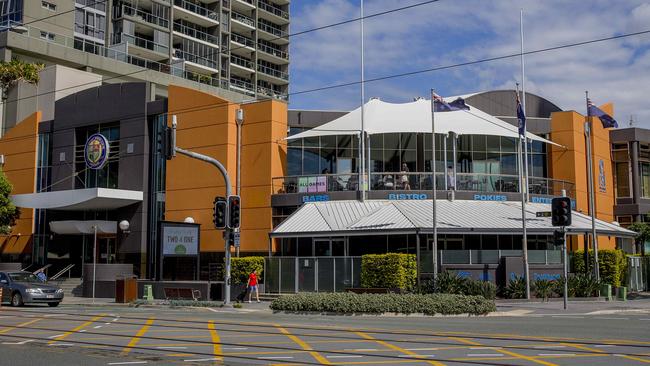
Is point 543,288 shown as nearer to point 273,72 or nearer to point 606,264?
point 606,264

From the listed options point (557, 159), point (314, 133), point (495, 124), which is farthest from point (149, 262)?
point (557, 159)

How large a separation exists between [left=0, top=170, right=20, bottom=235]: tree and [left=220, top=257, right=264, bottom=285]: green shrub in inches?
720

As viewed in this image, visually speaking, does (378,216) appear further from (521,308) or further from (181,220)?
(181,220)

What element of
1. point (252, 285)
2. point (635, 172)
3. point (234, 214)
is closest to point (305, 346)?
point (234, 214)

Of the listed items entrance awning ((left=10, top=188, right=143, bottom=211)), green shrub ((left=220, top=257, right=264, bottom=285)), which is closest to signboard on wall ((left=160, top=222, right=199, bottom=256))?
green shrub ((left=220, top=257, right=264, bottom=285))

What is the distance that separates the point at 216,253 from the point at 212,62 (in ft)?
141

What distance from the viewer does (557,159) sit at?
42531 mm

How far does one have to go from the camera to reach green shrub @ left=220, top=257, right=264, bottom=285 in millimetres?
34625

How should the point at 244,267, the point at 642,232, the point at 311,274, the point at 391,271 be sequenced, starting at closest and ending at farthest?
the point at 391,271 < the point at 311,274 < the point at 244,267 < the point at 642,232

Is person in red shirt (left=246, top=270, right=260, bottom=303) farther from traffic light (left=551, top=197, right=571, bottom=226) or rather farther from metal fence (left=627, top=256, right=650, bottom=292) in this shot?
metal fence (left=627, top=256, right=650, bottom=292)

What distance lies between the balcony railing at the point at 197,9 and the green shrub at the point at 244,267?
4555 centimetres

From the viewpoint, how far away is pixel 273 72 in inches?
3455

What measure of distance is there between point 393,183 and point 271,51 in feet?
174

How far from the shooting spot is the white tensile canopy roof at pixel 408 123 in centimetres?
3797
